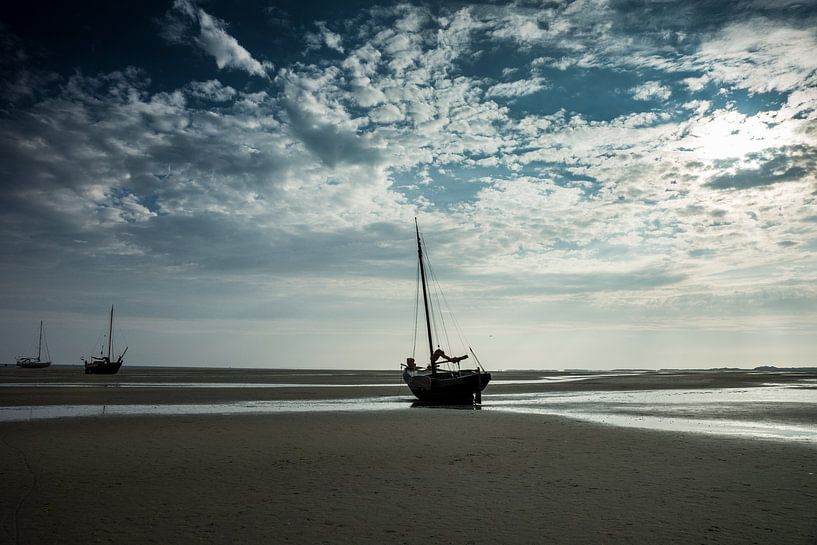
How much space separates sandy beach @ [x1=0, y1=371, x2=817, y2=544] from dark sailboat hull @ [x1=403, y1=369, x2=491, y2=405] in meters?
18.7

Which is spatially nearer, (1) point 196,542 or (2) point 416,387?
(1) point 196,542

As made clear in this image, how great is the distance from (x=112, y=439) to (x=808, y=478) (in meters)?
20.7

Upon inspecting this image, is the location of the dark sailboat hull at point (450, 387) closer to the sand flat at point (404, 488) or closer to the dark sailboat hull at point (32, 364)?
the sand flat at point (404, 488)

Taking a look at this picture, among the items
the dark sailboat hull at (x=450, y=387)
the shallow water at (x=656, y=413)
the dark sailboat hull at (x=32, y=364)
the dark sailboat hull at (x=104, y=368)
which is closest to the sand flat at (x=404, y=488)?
the shallow water at (x=656, y=413)

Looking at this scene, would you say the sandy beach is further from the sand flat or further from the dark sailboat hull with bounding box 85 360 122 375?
the dark sailboat hull with bounding box 85 360 122 375

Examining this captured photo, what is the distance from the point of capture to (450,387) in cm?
4031

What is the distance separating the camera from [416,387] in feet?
136

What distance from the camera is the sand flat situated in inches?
348

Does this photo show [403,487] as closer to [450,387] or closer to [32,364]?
[450,387]

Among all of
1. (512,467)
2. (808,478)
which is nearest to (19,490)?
(512,467)

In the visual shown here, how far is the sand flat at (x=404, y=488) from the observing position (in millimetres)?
8844

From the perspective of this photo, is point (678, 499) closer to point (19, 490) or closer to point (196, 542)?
point (196, 542)

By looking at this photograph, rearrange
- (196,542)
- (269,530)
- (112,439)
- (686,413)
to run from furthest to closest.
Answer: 1. (686,413)
2. (112,439)
3. (269,530)
4. (196,542)

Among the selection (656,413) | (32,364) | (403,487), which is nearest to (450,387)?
(656,413)
